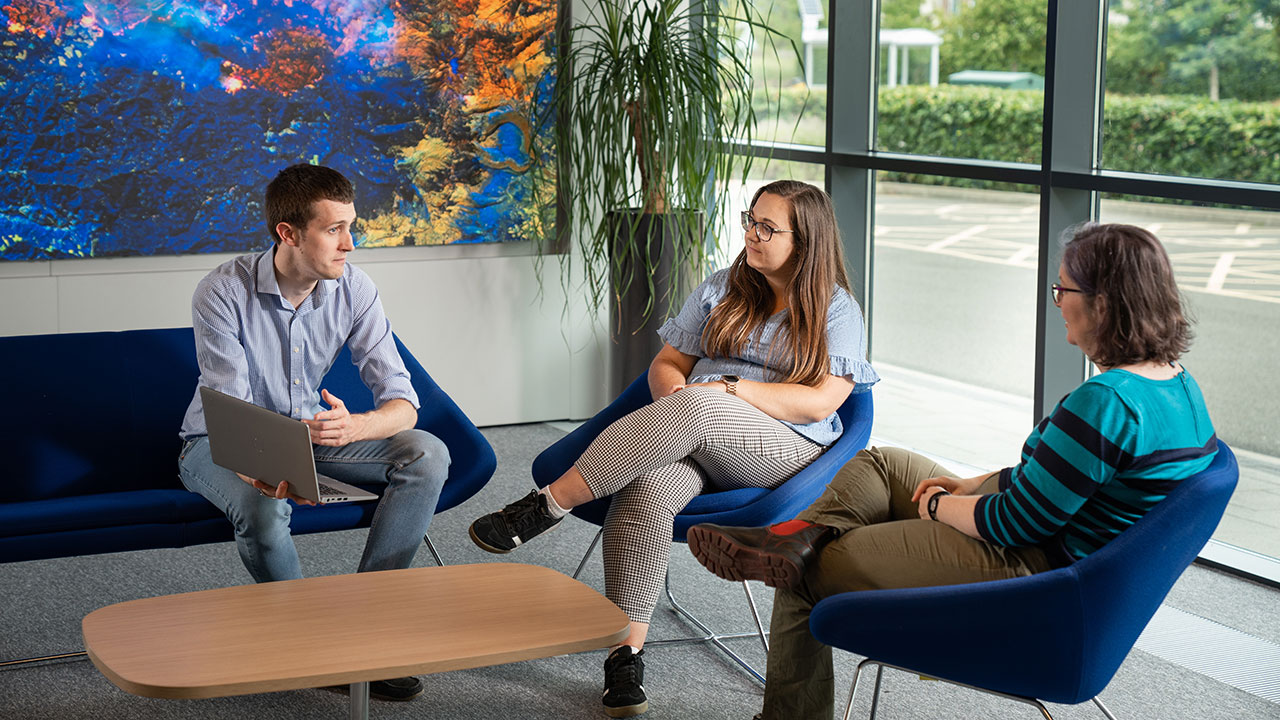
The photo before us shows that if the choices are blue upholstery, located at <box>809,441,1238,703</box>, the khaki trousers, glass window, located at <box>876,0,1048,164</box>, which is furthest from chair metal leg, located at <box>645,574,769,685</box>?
glass window, located at <box>876,0,1048,164</box>

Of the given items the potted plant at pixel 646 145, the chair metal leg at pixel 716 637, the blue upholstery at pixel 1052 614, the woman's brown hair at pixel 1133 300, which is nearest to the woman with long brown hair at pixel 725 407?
the chair metal leg at pixel 716 637

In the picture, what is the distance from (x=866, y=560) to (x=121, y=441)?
1953 millimetres

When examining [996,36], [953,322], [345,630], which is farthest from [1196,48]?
[345,630]

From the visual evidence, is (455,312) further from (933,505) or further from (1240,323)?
(933,505)

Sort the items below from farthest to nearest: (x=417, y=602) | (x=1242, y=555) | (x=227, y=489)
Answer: (x=1242, y=555) < (x=227, y=489) < (x=417, y=602)

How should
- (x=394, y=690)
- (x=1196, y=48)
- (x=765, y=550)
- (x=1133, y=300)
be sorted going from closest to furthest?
(x=1133, y=300)
(x=765, y=550)
(x=394, y=690)
(x=1196, y=48)

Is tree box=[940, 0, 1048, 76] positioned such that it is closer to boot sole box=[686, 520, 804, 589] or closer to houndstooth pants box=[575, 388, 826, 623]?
houndstooth pants box=[575, 388, 826, 623]

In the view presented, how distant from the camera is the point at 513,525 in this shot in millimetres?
2807

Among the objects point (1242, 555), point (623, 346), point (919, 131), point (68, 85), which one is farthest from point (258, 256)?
point (1242, 555)

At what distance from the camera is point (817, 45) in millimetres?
4910

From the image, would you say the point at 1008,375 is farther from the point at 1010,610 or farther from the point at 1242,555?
the point at 1010,610

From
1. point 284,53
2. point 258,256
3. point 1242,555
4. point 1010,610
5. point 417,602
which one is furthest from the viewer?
point 284,53

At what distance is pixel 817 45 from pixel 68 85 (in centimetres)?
274

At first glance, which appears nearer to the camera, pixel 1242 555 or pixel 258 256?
pixel 258 256
